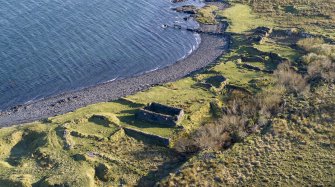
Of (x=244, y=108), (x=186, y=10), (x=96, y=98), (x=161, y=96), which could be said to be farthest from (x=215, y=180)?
(x=186, y=10)

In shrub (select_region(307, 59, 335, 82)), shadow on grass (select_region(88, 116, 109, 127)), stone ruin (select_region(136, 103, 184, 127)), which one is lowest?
shadow on grass (select_region(88, 116, 109, 127))

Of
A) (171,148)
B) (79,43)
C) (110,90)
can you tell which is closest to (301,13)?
(79,43)

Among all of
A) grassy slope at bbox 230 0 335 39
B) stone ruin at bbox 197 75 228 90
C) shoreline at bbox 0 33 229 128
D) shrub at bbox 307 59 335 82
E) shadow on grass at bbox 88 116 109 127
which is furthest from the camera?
grassy slope at bbox 230 0 335 39

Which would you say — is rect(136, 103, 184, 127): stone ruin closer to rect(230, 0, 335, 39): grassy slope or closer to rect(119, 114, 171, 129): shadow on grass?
rect(119, 114, 171, 129): shadow on grass

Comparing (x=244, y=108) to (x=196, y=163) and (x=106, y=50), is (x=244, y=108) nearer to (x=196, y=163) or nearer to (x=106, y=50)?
(x=196, y=163)

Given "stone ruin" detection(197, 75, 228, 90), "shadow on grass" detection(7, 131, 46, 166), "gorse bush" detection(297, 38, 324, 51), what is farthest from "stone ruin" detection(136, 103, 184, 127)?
"gorse bush" detection(297, 38, 324, 51)

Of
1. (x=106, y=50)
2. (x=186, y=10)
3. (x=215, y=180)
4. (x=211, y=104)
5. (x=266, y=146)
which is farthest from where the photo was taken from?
(x=186, y=10)

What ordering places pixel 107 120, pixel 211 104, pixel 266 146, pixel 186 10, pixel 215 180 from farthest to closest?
pixel 186 10 < pixel 211 104 < pixel 107 120 < pixel 266 146 < pixel 215 180

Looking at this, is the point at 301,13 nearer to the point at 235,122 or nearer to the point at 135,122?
the point at 235,122
